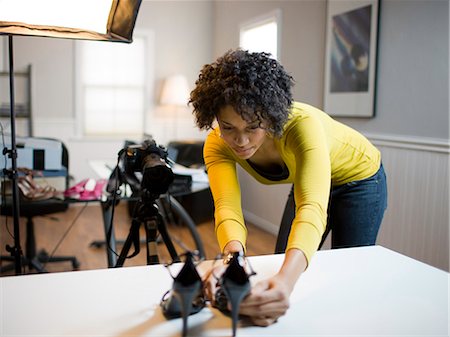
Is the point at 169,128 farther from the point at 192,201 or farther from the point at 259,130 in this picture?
the point at 259,130

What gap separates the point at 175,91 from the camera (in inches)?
216

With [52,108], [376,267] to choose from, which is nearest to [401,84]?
[376,267]

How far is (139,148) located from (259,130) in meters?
0.51

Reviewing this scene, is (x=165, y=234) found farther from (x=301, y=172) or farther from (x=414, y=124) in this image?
(x=414, y=124)

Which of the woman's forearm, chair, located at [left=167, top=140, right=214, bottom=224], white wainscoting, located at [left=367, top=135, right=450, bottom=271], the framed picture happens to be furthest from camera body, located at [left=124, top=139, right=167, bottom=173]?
chair, located at [left=167, top=140, right=214, bottom=224]

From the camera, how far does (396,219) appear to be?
121 inches

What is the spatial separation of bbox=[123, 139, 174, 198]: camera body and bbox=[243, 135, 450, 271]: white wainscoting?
69.3 inches

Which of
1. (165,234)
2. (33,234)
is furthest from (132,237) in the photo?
(33,234)

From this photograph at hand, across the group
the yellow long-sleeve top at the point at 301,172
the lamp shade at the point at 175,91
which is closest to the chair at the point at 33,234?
the yellow long-sleeve top at the point at 301,172

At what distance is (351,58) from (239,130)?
2.41m

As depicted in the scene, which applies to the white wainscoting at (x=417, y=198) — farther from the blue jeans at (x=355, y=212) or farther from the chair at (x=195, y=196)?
the chair at (x=195, y=196)

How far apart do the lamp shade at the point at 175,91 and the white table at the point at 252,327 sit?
4265 millimetres

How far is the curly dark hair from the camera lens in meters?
1.20

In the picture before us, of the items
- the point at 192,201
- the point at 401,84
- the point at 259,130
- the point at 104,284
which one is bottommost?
the point at 192,201
